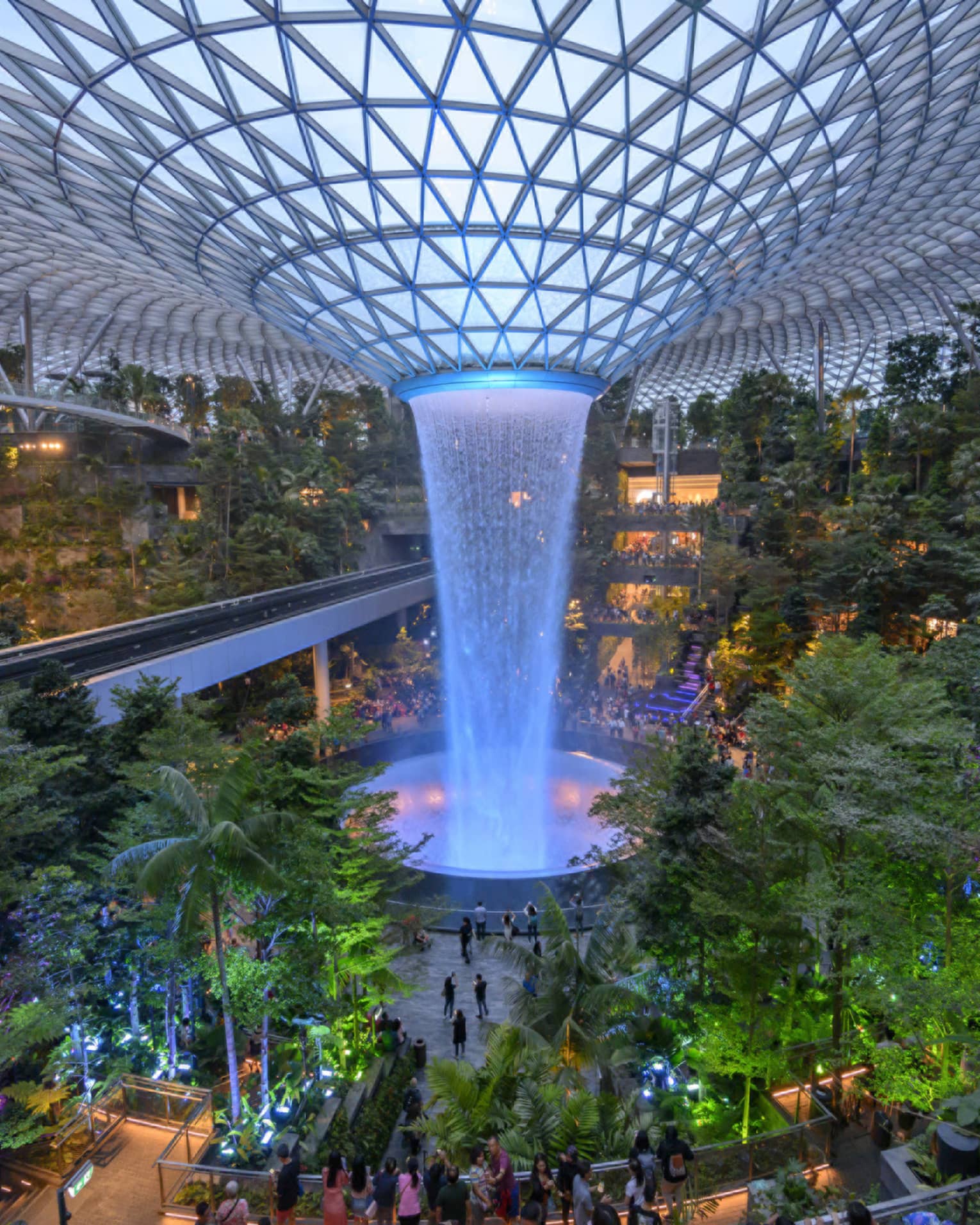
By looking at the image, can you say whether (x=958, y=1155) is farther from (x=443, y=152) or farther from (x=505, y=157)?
(x=443, y=152)

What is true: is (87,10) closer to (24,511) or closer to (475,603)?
(475,603)

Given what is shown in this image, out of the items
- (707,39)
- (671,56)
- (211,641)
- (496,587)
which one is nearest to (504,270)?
(671,56)

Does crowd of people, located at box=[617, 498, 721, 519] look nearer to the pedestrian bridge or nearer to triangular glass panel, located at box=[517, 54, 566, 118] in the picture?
the pedestrian bridge

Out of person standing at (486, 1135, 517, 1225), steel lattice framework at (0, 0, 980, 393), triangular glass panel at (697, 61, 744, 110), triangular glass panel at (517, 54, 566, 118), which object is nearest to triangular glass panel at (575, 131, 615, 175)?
steel lattice framework at (0, 0, 980, 393)

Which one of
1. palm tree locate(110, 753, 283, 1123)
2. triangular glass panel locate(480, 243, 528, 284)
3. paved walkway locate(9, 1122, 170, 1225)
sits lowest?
paved walkway locate(9, 1122, 170, 1225)

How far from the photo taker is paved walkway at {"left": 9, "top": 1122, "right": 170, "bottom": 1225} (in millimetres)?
10500

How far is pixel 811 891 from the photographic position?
441 inches

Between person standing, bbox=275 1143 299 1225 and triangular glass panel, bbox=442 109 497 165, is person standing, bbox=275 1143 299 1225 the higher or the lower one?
the lower one

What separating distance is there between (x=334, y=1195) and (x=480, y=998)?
8.43 m

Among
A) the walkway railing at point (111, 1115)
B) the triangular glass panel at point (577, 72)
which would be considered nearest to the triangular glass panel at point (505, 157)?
the triangular glass panel at point (577, 72)

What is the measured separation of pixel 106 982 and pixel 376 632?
43424mm

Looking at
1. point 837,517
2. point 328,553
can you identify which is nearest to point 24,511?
point 328,553

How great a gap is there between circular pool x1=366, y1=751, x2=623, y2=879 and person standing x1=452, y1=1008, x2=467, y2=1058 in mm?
5505

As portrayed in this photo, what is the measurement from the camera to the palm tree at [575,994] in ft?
47.0
